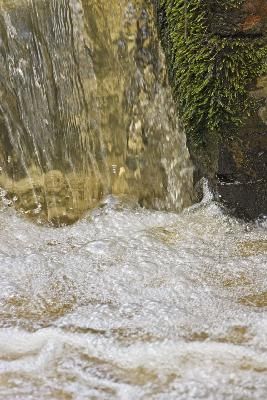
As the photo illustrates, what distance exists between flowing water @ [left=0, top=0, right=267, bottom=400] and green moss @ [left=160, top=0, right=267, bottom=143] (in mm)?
165

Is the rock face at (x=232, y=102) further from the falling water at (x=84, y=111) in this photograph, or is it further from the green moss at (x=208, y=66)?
the falling water at (x=84, y=111)

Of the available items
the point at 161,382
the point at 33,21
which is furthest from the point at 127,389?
the point at 33,21

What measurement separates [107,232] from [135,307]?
2.89 feet

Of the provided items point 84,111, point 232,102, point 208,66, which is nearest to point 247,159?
point 232,102

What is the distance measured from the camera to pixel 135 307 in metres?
2.51

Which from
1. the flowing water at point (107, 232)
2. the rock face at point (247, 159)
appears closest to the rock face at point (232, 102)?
the rock face at point (247, 159)

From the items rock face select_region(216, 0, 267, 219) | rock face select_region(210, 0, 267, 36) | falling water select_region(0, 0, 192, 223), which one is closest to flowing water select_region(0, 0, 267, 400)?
falling water select_region(0, 0, 192, 223)

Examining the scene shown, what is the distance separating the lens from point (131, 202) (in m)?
3.57

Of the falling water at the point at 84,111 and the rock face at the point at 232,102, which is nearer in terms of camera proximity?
the rock face at the point at 232,102

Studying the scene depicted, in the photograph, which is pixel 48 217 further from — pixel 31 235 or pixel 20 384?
pixel 20 384

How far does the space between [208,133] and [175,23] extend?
599mm

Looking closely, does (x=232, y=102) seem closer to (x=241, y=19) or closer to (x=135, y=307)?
Result: (x=241, y=19)

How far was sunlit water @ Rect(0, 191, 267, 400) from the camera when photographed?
80.0 inches

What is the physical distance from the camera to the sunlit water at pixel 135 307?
6.67ft
